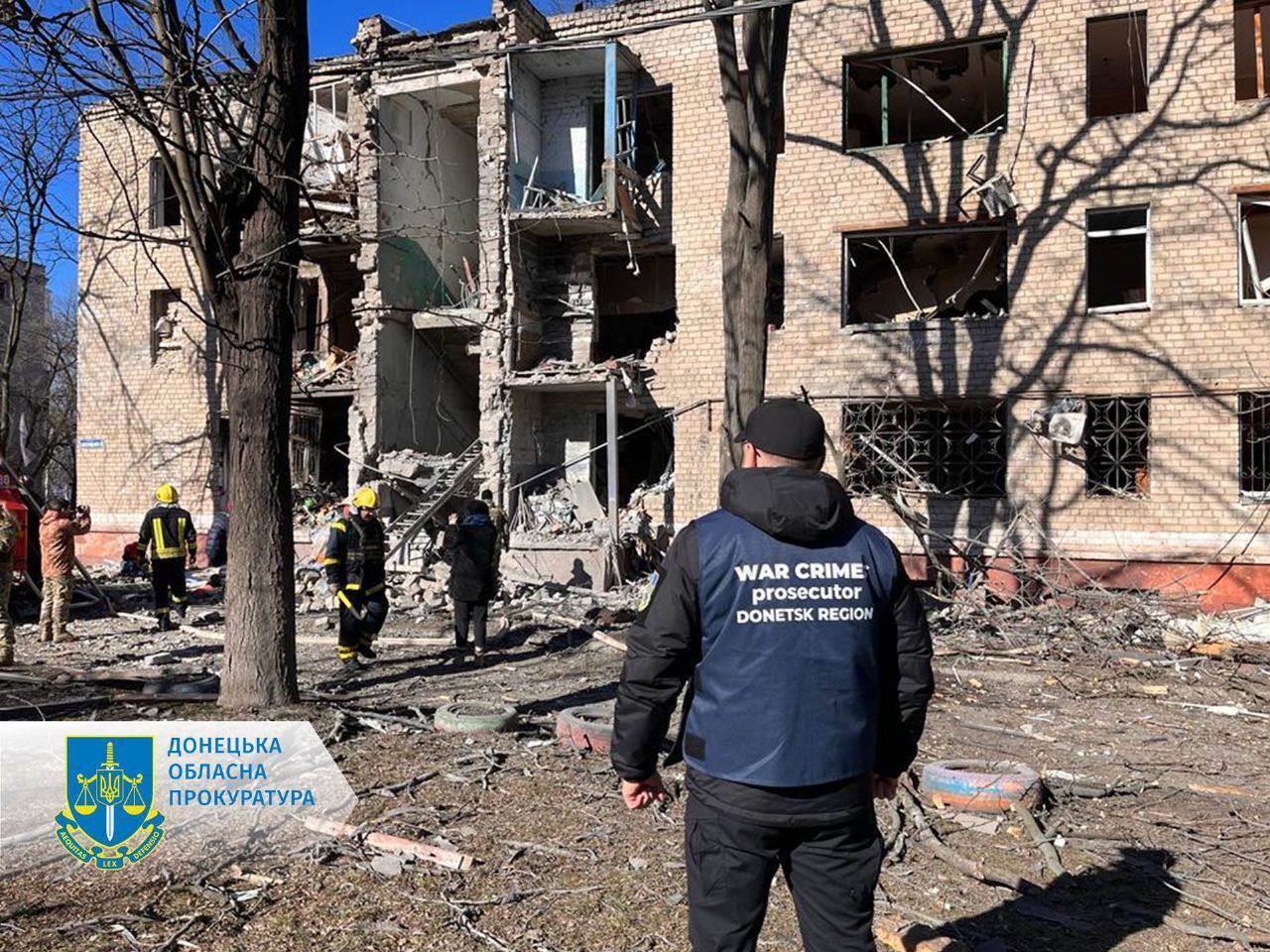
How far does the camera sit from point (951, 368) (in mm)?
14242

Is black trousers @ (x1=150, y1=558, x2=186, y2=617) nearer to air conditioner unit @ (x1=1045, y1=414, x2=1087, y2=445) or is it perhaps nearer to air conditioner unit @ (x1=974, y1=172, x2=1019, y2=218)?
air conditioner unit @ (x1=1045, y1=414, x2=1087, y2=445)

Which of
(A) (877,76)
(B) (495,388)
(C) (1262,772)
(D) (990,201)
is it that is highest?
(A) (877,76)

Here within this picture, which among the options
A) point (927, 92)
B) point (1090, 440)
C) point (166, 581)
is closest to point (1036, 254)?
point (1090, 440)

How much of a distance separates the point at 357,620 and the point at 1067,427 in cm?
1005

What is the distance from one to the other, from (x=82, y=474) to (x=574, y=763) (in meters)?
17.9

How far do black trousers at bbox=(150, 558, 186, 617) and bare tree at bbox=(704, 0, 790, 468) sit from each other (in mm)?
6957

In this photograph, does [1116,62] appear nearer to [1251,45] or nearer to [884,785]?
[1251,45]

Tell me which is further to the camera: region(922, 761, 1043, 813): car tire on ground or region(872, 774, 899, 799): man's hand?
region(922, 761, 1043, 813): car tire on ground

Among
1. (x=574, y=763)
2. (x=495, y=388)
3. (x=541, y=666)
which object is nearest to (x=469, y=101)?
(x=495, y=388)

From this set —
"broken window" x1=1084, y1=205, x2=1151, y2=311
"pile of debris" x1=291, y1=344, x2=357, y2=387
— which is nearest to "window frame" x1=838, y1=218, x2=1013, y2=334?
"broken window" x1=1084, y1=205, x2=1151, y2=311

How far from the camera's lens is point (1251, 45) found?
1464 cm

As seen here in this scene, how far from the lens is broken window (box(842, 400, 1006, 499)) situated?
46.8 feet

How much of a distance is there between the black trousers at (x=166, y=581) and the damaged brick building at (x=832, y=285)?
335cm

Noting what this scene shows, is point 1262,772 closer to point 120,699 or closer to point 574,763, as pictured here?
point 574,763
